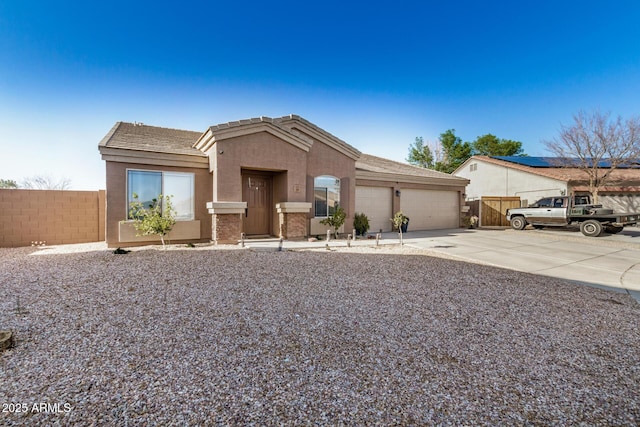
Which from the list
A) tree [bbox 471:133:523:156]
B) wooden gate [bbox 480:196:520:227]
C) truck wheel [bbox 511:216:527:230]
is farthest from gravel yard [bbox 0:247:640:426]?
tree [bbox 471:133:523:156]

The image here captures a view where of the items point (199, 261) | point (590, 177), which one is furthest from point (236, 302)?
point (590, 177)

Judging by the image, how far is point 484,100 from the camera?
18859 mm

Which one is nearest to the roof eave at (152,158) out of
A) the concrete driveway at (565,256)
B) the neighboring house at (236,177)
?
the neighboring house at (236,177)

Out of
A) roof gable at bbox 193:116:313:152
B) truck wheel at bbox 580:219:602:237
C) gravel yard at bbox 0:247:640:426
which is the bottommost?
gravel yard at bbox 0:247:640:426

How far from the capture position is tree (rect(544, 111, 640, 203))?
18422 millimetres

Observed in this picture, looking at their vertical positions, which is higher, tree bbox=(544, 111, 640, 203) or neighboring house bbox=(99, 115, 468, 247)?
tree bbox=(544, 111, 640, 203)

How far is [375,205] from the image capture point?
1423 cm

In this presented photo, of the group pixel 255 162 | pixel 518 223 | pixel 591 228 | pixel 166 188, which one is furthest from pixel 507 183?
pixel 166 188

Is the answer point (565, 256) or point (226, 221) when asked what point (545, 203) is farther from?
point (226, 221)

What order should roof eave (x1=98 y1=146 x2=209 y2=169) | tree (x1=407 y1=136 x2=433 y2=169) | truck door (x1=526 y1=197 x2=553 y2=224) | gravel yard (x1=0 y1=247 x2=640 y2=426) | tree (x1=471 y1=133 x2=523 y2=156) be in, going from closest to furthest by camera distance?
gravel yard (x1=0 y1=247 x2=640 y2=426)
roof eave (x1=98 y1=146 x2=209 y2=169)
truck door (x1=526 y1=197 x2=553 y2=224)
tree (x1=471 y1=133 x2=523 y2=156)
tree (x1=407 y1=136 x2=433 y2=169)

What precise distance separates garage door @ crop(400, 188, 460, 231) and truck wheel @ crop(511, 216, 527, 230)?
2.82 meters

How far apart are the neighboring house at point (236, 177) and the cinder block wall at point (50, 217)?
2553mm

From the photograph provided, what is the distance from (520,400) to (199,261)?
6.44 metres

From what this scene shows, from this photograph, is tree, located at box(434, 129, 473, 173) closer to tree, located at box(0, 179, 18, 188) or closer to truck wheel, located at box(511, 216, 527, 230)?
truck wheel, located at box(511, 216, 527, 230)
